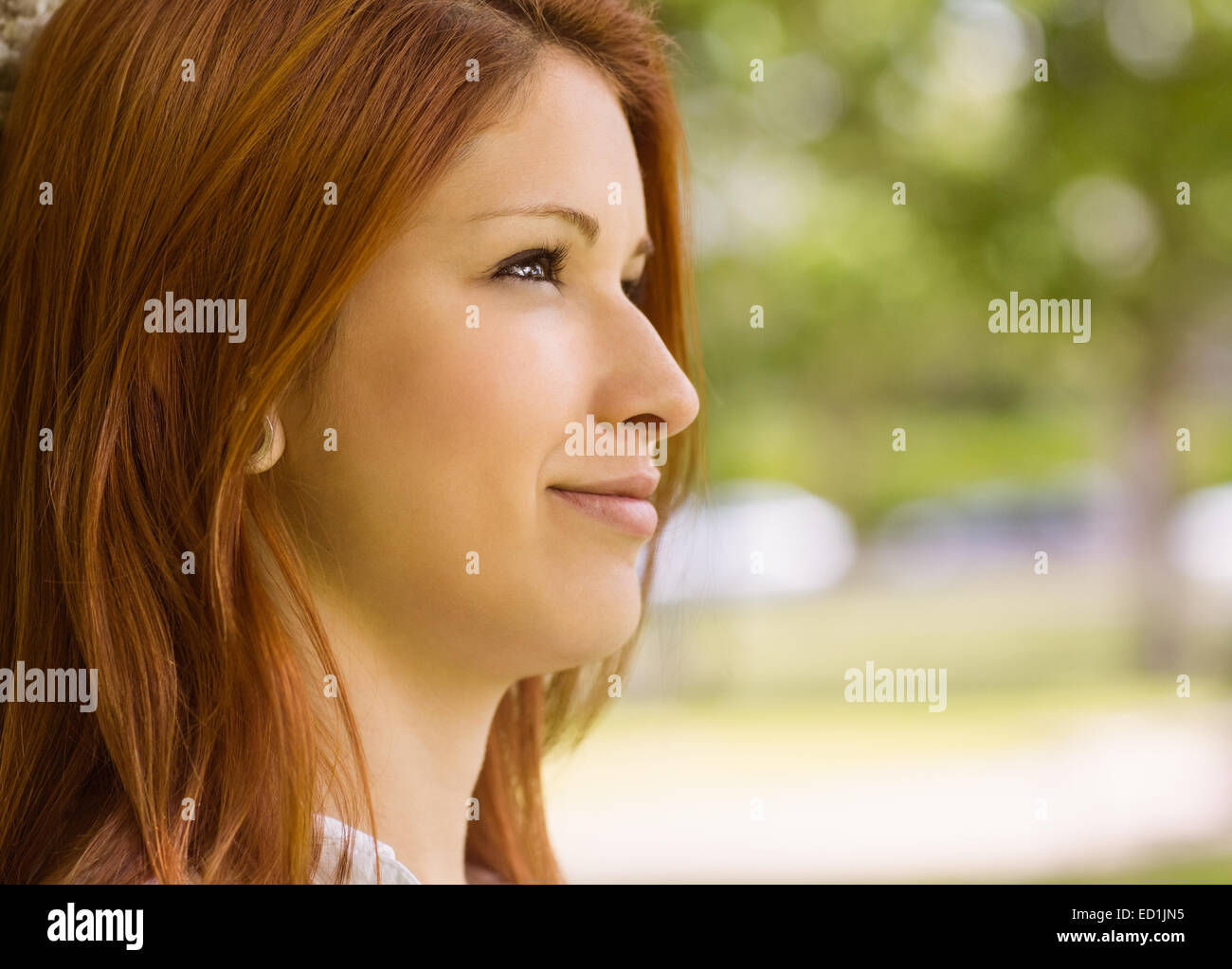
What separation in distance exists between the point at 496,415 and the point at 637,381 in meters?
0.14

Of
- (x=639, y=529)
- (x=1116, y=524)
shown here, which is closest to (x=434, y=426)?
(x=639, y=529)

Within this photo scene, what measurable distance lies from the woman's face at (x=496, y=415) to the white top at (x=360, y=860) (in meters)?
0.17

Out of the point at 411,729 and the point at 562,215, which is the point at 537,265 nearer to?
the point at 562,215

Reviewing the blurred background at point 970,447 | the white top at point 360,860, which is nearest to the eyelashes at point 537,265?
the white top at point 360,860

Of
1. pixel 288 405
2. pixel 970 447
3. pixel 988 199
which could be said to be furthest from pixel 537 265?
pixel 970 447

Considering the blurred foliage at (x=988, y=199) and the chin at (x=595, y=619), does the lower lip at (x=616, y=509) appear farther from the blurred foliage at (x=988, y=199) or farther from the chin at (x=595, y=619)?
the blurred foliage at (x=988, y=199)

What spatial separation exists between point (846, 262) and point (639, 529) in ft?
10.0

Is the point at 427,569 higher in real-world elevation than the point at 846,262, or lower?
lower

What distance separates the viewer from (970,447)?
16.3 ft

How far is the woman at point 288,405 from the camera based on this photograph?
40.3 inches

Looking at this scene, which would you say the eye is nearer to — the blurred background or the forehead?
the forehead

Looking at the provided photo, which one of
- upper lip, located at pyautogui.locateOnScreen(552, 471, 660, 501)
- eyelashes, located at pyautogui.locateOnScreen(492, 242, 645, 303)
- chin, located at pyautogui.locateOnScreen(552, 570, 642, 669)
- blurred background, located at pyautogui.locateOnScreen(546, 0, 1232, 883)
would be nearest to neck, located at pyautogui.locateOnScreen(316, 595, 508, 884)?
chin, located at pyautogui.locateOnScreen(552, 570, 642, 669)
